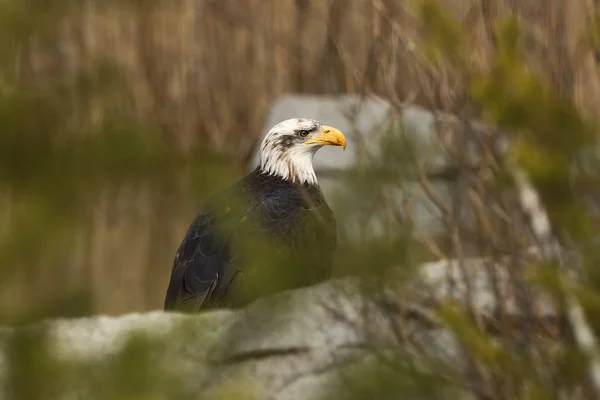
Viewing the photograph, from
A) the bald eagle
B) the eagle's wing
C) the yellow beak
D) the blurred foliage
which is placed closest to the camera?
the blurred foliage

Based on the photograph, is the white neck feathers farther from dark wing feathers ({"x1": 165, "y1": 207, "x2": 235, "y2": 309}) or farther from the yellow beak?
dark wing feathers ({"x1": 165, "y1": 207, "x2": 235, "y2": 309})

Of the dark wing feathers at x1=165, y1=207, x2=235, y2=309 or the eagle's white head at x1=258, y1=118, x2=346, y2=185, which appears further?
the eagle's white head at x1=258, y1=118, x2=346, y2=185

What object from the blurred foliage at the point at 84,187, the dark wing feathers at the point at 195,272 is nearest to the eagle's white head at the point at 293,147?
the dark wing feathers at the point at 195,272

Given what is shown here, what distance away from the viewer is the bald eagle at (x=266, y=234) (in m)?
0.54

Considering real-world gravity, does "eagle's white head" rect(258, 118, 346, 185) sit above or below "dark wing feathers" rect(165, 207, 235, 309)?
above

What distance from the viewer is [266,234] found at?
1223mm

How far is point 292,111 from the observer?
18.3ft

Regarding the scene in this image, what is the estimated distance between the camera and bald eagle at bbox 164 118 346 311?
0.54 m

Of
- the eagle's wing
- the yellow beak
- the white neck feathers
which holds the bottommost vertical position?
the eagle's wing

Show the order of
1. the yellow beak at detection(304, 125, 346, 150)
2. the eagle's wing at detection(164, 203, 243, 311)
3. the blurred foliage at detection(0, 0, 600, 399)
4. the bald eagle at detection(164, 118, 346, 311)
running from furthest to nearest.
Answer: the yellow beak at detection(304, 125, 346, 150)
the eagle's wing at detection(164, 203, 243, 311)
the bald eagle at detection(164, 118, 346, 311)
the blurred foliage at detection(0, 0, 600, 399)

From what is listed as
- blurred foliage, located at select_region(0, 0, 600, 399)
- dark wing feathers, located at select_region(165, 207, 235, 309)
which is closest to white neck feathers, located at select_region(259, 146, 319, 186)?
dark wing feathers, located at select_region(165, 207, 235, 309)

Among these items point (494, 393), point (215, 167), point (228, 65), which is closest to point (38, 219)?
point (215, 167)

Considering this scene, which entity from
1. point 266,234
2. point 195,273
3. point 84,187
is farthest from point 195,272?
point 84,187

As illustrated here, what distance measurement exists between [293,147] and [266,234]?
233 cm
